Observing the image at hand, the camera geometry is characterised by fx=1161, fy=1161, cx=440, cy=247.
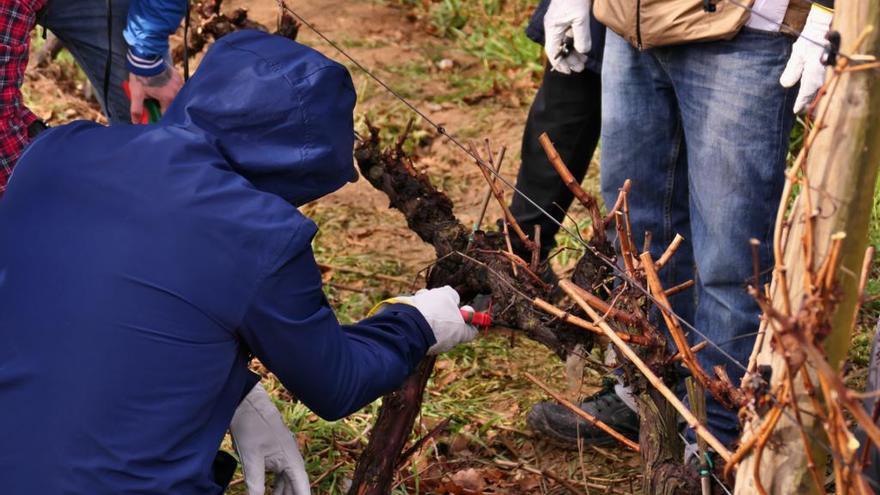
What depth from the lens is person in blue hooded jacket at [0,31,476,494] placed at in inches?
81.0

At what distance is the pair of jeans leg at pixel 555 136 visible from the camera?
382 cm

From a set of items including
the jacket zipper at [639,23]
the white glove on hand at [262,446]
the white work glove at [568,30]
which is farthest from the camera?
the white work glove at [568,30]

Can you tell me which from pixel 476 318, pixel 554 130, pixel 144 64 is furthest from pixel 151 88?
pixel 476 318

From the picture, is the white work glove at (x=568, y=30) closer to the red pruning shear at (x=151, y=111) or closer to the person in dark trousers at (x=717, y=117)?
the person in dark trousers at (x=717, y=117)

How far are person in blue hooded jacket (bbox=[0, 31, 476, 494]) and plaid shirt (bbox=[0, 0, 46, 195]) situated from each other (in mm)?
1002

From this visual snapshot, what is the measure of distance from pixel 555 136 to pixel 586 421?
977mm

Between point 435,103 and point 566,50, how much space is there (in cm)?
283

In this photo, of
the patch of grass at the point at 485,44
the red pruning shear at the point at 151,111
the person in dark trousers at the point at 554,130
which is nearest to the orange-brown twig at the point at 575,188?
the person in dark trousers at the point at 554,130

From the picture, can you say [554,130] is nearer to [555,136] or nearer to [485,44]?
[555,136]

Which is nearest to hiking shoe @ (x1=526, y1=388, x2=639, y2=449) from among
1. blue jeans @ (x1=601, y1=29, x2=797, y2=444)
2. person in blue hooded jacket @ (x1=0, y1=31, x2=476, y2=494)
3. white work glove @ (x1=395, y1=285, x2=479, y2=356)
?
blue jeans @ (x1=601, y1=29, x2=797, y2=444)

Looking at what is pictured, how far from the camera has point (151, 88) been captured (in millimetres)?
3773

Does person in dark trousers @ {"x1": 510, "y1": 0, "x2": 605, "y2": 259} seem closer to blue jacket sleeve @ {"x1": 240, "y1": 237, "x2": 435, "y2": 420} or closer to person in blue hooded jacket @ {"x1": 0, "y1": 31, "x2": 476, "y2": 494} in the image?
blue jacket sleeve @ {"x1": 240, "y1": 237, "x2": 435, "y2": 420}

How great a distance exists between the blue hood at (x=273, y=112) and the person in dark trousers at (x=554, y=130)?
151 cm

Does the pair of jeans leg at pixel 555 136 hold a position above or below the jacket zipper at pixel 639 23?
below
